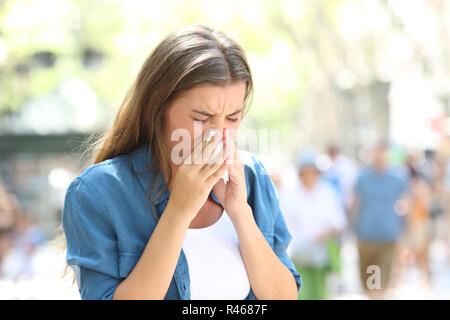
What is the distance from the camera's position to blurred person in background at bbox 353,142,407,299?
23.3 ft

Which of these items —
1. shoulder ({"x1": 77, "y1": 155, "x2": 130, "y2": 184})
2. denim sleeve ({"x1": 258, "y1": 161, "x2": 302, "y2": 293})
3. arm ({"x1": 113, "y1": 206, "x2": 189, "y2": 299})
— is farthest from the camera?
denim sleeve ({"x1": 258, "y1": 161, "x2": 302, "y2": 293})

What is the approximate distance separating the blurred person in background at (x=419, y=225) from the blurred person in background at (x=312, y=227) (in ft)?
8.16

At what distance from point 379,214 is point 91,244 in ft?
19.0

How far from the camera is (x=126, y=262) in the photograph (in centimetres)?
175

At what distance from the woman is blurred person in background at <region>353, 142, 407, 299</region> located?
17.5 ft

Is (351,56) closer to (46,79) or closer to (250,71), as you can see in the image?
(46,79)

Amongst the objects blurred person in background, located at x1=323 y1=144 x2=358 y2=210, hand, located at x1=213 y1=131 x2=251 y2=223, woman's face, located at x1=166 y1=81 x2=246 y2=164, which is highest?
woman's face, located at x1=166 y1=81 x2=246 y2=164

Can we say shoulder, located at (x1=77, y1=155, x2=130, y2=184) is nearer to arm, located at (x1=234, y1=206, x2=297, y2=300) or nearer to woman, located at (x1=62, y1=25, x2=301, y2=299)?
woman, located at (x1=62, y1=25, x2=301, y2=299)

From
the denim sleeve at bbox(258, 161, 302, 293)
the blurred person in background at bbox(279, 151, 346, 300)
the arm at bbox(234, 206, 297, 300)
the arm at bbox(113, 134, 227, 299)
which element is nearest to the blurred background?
the blurred person in background at bbox(279, 151, 346, 300)

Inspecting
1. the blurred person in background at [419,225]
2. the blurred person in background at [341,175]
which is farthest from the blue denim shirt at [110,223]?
the blurred person in background at [419,225]

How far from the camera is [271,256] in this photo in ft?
6.17

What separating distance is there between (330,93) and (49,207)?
7.52 metres

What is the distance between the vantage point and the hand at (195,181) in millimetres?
1708

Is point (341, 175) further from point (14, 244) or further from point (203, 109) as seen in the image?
point (203, 109)
